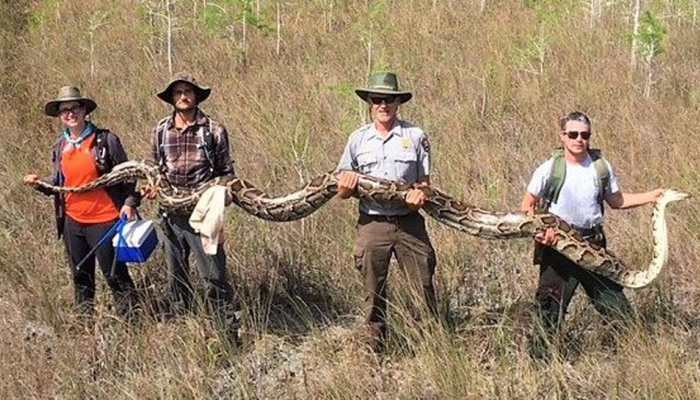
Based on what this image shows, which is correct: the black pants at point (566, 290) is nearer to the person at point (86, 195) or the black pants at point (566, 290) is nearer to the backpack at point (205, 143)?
the backpack at point (205, 143)

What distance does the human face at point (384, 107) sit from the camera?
4.40m

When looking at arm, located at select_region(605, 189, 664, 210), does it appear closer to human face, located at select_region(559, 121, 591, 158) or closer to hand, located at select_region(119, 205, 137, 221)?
human face, located at select_region(559, 121, 591, 158)

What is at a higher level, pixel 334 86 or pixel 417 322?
pixel 334 86

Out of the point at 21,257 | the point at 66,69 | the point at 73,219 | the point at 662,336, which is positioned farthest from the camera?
the point at 66,69

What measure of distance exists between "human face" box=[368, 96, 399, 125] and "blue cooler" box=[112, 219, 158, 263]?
1.80 m

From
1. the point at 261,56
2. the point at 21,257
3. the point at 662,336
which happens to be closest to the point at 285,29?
the point at 261,56

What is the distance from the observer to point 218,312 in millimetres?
4824

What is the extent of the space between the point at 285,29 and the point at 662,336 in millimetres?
9957

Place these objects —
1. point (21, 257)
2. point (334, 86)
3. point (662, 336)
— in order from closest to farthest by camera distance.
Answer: point (662, 336) → point (21, 257) → point (334, 86)

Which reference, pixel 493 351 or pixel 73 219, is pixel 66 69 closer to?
pixel 73 219

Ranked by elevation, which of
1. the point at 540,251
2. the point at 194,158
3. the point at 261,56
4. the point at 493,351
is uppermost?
the point at 261,56

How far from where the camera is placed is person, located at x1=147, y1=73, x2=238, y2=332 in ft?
15.6

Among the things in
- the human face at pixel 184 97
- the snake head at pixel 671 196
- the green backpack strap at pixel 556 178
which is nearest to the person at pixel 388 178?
the green backpack strap at pixel 556 178

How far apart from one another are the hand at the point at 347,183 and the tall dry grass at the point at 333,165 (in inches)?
33.0
